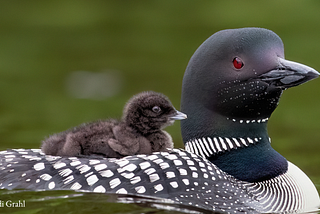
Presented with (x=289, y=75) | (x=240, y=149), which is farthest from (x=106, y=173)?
(x=289, y=75)

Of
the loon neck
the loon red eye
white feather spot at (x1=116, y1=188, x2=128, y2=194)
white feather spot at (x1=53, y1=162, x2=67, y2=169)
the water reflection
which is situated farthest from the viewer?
the loon neck

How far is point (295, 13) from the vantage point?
867cm

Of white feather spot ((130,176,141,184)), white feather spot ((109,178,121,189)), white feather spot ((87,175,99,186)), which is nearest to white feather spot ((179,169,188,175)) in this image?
white feather spot ((130,176,141,184))

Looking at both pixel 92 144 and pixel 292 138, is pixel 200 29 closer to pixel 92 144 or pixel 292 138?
pixel 292 138

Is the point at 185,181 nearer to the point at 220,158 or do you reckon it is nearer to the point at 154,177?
the point at 154,177

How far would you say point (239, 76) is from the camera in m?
3.74

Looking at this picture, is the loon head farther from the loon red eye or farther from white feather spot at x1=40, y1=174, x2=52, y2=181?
white feather spot at x1=40, y1=174, x2=52, y2=181

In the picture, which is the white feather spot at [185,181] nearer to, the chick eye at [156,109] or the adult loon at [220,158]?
the adult loon at [220,158]

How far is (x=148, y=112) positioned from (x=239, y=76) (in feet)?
1.98

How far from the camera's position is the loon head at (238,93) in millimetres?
3703

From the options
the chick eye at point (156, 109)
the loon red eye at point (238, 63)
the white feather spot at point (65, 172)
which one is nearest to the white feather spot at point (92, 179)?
the white feather spot at point (65, 172)

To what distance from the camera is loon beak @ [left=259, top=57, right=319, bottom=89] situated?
362 cm

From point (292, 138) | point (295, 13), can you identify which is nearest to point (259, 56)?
point (292, 138)

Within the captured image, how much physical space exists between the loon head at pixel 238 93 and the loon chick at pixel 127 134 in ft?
0.52
